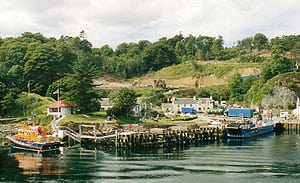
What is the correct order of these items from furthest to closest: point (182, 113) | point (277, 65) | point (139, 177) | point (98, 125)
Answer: point (277, 65) → point (182, 113) → point (98, 125) → point (139, 177)

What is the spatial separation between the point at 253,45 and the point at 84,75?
95872 mm

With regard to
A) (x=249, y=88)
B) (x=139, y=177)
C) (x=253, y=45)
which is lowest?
(x=139, y=177)

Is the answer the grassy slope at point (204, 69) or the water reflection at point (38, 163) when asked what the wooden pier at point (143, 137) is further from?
the grassy slope at point (204, 69)

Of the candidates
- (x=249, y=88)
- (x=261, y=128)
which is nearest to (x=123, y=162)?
(x=261, y=128)

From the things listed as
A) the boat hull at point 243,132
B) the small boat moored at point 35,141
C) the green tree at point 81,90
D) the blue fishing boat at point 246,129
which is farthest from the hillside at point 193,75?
the small boat moored at point 35,141

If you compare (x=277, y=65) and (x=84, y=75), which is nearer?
(x=84, y=75)

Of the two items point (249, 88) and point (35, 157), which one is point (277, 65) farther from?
point (35, 157)

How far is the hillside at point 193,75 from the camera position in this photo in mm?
131750

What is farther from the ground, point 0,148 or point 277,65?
point 277,65

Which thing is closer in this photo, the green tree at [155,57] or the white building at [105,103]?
the white building at [105,103]

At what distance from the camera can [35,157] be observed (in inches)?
2120

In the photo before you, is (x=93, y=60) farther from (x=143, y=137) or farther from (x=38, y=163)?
(x=38, y=163)

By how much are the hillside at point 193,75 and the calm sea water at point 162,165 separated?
233 ft

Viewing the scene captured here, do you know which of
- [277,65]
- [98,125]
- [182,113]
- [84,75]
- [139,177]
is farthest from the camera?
[277,65]
